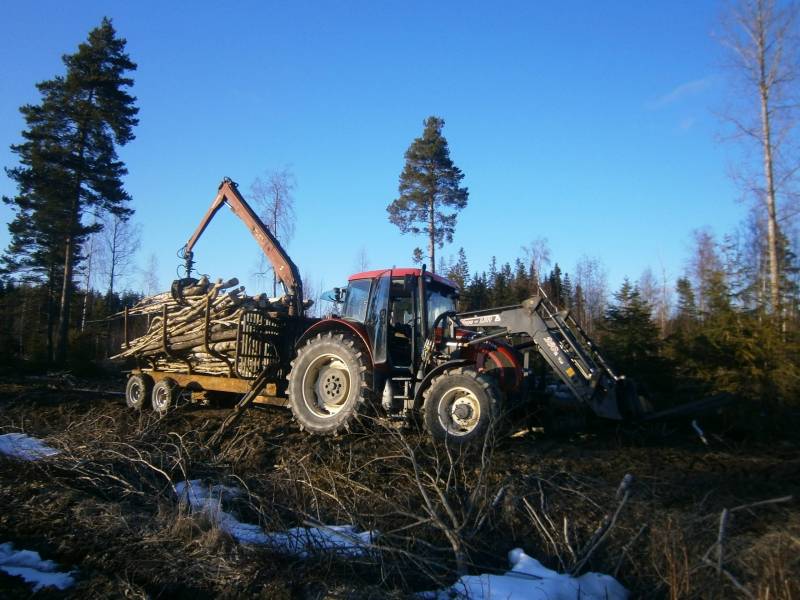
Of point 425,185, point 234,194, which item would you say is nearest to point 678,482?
point 234,194

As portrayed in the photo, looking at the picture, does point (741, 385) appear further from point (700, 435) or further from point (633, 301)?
point (633, 301)

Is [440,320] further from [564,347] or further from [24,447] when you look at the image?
[24,447]

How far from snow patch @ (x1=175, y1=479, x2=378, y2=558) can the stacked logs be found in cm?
523

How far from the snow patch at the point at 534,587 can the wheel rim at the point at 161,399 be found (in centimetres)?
853

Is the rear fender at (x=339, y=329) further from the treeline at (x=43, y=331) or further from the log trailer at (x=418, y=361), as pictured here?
the treeline at (x=43, y=331)

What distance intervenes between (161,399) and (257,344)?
263cm

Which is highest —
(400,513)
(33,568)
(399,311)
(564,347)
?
(399,311)

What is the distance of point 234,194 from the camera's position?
12188 mm

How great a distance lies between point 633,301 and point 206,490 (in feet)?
29.0

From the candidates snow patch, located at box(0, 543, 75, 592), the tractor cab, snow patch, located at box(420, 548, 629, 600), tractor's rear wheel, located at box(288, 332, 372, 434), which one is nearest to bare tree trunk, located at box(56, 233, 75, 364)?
tractor's rear wheel, located at box(288, 332, 372, 434)

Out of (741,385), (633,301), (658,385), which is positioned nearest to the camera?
(741,385)

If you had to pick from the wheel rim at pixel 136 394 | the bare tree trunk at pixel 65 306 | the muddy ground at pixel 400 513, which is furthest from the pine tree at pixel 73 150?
the muddy ground at pixel 400 513

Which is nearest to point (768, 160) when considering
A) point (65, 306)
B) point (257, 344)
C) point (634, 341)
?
point (634, 341)

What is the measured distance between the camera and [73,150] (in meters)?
23.9
